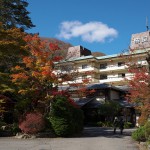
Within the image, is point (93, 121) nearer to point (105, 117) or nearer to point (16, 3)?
point (105, 117)

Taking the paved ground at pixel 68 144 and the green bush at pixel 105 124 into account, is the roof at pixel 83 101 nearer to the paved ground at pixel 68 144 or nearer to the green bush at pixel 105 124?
the green bush at pixel 105 124

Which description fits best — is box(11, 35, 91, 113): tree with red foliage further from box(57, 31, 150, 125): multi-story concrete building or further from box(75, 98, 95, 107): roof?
box(75, 98, 95, 107): roof

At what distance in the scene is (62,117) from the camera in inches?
971

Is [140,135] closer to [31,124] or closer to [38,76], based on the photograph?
[31,124]

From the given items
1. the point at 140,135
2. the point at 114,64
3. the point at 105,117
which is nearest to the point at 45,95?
the point at 140,135

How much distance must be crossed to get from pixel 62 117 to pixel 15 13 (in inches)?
678

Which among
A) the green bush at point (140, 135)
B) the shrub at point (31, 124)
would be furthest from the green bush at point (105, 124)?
the green bush at point (140, 135)

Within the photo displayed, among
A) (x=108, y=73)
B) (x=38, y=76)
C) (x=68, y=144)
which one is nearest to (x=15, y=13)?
(x=38, y=76)

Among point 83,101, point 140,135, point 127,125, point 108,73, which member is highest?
point 108,73

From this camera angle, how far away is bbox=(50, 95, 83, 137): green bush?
24.2m

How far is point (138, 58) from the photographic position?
184 feet

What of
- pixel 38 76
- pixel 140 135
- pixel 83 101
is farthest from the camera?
pixel 83 101

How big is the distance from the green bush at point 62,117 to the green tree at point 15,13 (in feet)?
44.8

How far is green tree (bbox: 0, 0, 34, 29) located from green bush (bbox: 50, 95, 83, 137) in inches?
537
